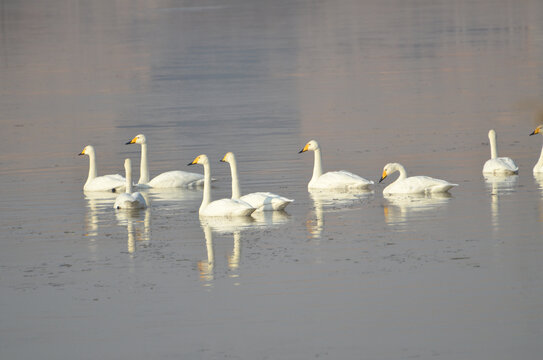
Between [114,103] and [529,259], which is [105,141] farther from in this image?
[529,259]

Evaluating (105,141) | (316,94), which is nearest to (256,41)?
(316,94)

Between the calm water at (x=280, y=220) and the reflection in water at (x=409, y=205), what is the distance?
3.8 inches

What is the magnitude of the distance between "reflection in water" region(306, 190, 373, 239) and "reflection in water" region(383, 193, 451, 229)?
18.0 inches

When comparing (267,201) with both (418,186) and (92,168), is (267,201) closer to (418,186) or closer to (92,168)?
(418,186)

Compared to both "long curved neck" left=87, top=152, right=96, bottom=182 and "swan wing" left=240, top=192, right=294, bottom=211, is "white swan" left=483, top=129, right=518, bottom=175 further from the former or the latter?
"long curved neck" left=87, top=152, right=96, bottom=182

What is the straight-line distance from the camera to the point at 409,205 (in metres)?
19.8

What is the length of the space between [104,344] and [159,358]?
80 centimetres

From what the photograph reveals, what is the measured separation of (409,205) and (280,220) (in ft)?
7.78

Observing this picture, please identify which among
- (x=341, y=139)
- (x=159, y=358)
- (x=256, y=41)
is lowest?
(x=159, y=358)

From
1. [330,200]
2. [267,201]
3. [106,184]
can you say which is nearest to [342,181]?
[330,200]

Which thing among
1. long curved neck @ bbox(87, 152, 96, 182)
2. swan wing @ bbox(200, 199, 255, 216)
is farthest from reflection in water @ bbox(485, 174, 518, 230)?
long curved neck @ bbox(87, 152, 96, 182)

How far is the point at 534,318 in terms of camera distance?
496 inches

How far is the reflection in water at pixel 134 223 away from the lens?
57.7 ft

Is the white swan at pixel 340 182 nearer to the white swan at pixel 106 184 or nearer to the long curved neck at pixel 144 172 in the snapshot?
the long curved neck at pixel 144 172
